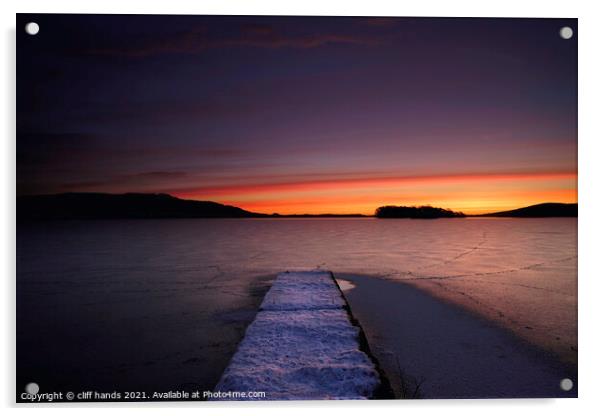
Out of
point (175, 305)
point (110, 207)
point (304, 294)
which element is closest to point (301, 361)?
point (304, 294)

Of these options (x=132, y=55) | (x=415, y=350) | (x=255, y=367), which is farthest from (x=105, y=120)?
(x=415, y=350)

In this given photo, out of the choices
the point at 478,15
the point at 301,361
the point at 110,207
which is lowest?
the point at 301,361

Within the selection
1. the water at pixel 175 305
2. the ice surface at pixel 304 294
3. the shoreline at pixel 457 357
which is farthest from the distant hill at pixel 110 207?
the shoreline at pixel 457 357

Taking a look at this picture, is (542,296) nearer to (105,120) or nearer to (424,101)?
(424,101)

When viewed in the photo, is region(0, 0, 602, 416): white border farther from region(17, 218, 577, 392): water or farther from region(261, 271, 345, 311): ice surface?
region(261, 271, 345, 311): ice surface

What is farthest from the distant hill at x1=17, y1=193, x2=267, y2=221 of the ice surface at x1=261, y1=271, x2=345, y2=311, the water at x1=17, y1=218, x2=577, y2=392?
the ice surface at x1=261, y1=271, x2=345, y2=311

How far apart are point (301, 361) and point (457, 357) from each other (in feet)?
4.14

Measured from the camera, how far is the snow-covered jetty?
7.45 feet

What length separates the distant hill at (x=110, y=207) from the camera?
3.57 metres

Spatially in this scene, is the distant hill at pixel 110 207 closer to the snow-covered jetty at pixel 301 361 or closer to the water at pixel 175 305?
the water at pixel 175 305

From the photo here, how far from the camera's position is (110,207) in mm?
5852

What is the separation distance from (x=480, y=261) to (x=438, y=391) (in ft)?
20.5

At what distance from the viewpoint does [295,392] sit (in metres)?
2.31

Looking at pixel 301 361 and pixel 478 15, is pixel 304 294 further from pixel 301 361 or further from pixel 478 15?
pixel 478 15
